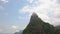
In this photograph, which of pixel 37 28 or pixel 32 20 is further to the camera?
pixel 32 20

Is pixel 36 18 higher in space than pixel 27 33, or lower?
higher

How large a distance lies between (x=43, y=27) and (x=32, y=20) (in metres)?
7.70

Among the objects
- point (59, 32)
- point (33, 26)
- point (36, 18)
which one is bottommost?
point (59, 32)

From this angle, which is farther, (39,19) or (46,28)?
(39,19)

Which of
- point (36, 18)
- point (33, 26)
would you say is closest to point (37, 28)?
point (33, 26)

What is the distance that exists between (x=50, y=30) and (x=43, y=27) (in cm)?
425

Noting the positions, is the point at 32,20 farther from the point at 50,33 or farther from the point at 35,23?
the point at 50,33

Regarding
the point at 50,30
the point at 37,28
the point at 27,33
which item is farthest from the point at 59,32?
the point at 27,33

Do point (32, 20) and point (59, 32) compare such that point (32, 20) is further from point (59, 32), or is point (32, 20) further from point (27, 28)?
point (59, 32)

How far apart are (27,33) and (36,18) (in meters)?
11.7

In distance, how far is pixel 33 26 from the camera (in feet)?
266

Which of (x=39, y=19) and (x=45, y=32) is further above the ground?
(x=39, y=19)

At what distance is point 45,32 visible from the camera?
79.6m

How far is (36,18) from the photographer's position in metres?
86.2
